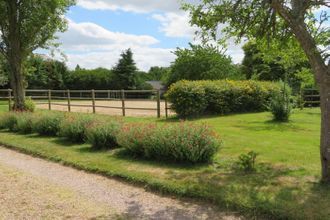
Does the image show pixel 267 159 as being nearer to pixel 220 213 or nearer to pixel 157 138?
pixel 157 138

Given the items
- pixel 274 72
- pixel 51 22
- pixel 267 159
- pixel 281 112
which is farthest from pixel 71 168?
pixel 274 72

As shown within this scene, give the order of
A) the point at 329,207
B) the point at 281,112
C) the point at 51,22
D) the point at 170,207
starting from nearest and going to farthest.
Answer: the point at 329,207
the point at 170,207
the point at 281,112
the point at 51,22

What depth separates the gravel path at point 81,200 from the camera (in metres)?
5.25

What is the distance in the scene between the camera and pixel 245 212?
5164mm

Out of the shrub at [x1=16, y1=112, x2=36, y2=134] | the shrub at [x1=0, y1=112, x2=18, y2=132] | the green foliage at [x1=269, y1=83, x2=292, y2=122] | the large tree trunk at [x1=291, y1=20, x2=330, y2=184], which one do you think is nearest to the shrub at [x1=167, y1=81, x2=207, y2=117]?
the green foliage at [x1=269, y1=83, x2=292, y2=122]

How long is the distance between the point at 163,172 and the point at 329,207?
2.95 m

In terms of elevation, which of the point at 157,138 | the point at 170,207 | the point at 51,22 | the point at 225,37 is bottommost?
the point at 170,207

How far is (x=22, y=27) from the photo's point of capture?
768 inches

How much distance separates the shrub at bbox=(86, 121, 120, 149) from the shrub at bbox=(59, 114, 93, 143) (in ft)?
2.37

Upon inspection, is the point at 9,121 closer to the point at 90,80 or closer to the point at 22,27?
the point at 22,27

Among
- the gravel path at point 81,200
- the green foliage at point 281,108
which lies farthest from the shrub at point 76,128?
the green foliage at point 281,108

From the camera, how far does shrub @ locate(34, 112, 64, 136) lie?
40.6ft

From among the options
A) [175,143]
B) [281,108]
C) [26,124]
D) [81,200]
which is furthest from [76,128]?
[281,108]

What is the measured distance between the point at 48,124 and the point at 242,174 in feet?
24.5
